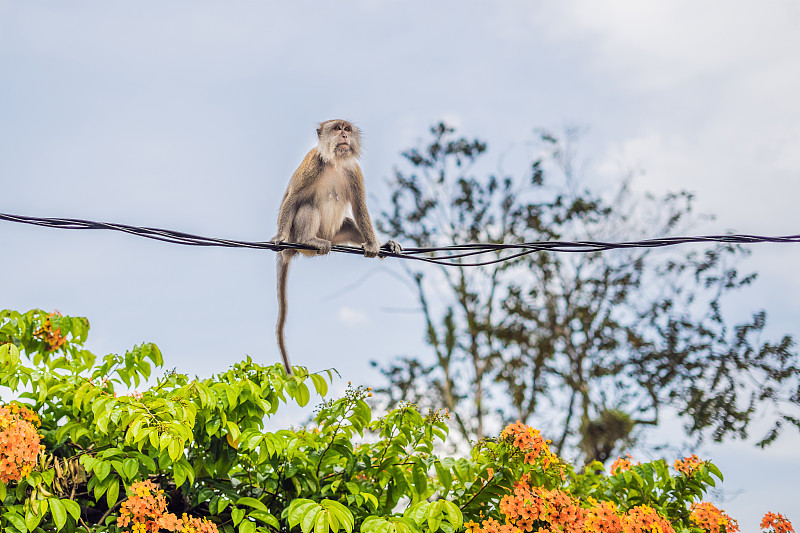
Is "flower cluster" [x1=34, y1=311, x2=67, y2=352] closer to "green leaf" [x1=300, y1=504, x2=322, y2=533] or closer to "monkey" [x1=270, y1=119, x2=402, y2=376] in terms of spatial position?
"monkey" [x1=270, y1=119, x2=402, y2=376]

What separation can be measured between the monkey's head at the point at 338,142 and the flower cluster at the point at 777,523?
3.60 meters

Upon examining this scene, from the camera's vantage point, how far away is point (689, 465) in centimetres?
448

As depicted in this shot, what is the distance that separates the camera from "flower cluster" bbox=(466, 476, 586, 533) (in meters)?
3.88

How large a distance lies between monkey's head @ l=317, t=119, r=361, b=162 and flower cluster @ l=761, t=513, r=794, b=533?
3596 mm

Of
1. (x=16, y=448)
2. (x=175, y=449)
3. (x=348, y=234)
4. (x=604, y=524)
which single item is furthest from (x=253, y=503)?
(x=348, y=234)

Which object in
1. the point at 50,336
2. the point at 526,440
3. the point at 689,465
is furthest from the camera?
the point at 50,336

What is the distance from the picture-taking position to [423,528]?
399cm

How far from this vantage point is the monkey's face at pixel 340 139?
5.35 metres

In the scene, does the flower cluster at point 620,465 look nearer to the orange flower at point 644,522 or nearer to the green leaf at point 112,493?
the orange flower at point 644,522

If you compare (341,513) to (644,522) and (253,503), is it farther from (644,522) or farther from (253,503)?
(644,522)

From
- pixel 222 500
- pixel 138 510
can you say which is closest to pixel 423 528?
pixel 222 500

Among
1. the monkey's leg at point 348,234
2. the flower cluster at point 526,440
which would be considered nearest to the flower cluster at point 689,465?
the flower cluster at point 526,440

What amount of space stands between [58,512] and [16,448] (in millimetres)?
376

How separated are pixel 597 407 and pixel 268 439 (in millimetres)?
10610
